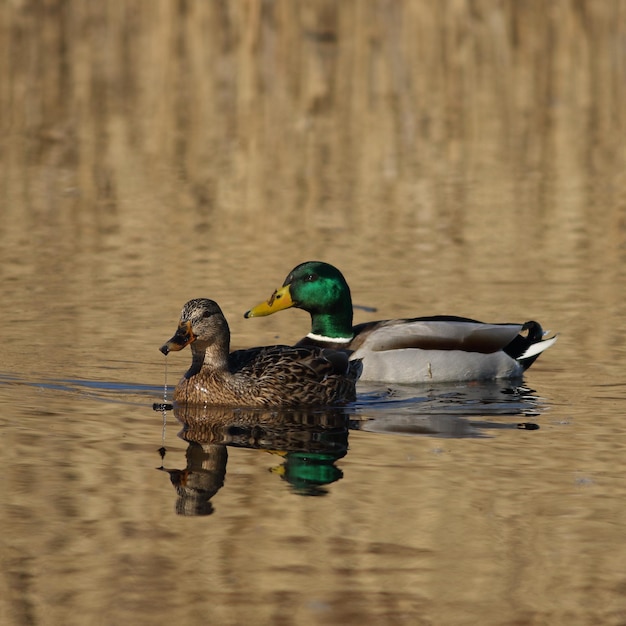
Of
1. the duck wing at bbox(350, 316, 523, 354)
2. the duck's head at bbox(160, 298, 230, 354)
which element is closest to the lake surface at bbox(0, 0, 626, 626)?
the duck wing at bbox(350, 316, 523, 354)

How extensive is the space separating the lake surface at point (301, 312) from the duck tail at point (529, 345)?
237mm

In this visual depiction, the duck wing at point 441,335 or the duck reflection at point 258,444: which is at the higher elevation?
the duck wing at point 441,335

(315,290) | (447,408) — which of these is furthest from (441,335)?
(447,408)

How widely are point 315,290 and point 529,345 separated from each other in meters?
1.56

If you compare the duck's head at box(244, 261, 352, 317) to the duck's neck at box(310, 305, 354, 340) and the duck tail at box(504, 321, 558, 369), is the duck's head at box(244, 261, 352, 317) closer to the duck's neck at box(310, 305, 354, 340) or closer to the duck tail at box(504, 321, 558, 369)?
the duck's neck at box(310, 305, 354, 340)

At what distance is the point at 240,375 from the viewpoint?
9.59m

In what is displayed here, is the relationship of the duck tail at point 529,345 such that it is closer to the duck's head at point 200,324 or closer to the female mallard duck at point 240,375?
the female mallard duck at point 240,375

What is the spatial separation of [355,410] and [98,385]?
165 centimetres

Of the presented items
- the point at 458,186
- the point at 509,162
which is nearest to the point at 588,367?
the point at 458,186

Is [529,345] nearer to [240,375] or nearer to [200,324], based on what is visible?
[240,375]

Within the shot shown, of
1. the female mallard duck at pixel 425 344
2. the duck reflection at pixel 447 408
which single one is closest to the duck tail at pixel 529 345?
the female mallard duck at pixel 425 344

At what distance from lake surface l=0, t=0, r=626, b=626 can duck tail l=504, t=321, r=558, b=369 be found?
0.78 feet

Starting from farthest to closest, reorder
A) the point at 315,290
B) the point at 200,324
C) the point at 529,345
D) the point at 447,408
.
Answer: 1. the point at 315,290
2. the point at 529,345
3. the point at 447,408
4. the point at 200,324

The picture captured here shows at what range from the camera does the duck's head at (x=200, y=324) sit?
9383 millimetres
